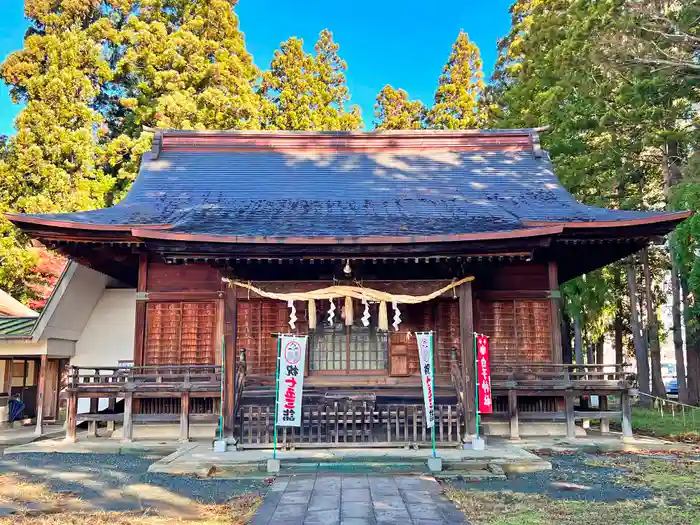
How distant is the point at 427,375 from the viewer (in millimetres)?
9383

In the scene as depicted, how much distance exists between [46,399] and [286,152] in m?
9.79

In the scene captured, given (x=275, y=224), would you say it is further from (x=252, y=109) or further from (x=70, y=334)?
(x=252, y=109)

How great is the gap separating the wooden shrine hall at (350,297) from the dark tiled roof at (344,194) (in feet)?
0.27

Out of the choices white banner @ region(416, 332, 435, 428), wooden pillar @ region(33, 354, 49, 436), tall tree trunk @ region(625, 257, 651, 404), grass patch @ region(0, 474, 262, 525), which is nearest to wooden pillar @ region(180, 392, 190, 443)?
grass patch @ region(0, 474, 262, 525)

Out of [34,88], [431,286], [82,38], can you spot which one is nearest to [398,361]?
[431,286]

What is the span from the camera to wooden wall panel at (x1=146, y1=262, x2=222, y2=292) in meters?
12.5

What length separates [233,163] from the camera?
51.9 feet

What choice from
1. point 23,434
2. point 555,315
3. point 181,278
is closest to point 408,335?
point 555,315

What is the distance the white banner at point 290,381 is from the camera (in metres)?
9.22

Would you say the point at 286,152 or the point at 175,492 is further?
the point at 286,152

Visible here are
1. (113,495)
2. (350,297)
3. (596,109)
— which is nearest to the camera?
(113,495)

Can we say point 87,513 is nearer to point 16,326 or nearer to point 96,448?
point 96,448

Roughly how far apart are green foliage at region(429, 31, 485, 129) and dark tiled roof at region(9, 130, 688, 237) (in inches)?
799

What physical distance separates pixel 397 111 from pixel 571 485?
3601 cm
